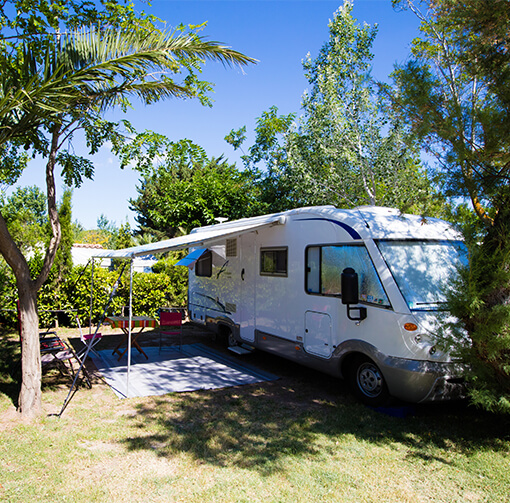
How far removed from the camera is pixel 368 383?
5.41 metres

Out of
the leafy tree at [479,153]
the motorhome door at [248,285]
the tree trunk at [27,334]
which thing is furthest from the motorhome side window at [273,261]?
the tree trunk at [27,334]

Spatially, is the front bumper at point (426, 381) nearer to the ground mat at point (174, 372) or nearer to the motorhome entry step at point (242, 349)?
the ground mat at point (174, 372)

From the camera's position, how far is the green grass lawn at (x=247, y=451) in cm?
A: 346

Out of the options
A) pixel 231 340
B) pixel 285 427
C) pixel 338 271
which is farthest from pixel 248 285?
pixel 285 427

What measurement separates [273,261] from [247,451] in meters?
3.40

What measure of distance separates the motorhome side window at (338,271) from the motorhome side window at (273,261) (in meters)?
0.61

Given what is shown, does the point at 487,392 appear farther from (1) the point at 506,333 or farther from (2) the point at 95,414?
(2) the point at 95,414

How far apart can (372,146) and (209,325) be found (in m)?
6.65

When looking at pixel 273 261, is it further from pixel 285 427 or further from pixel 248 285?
pixel 285 427

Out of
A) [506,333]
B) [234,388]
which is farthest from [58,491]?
[506,333]

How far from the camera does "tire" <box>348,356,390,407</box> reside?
5184 millimetres

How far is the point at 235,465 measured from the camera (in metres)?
3.92

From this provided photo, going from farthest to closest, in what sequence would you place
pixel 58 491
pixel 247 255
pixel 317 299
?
pixel 247 255 < pixel 317 299 < pixel 58 491

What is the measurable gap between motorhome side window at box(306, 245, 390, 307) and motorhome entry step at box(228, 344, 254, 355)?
2.39 m
